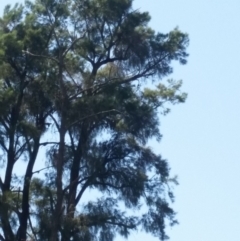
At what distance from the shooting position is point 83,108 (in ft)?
118

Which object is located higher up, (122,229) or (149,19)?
(149,19)

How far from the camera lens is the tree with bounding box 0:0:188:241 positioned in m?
35.8

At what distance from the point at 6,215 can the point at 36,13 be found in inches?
235

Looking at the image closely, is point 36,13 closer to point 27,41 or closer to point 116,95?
point 27,41

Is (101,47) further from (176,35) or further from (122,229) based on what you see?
(122,229)

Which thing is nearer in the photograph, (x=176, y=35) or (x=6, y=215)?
(x=6, y=215)

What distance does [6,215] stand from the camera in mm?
35188

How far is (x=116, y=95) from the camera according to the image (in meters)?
36.1

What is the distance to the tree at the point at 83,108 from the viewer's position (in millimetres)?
35844

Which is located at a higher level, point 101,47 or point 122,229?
point 101,47

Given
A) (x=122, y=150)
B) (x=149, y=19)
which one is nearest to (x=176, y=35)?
(x=149, y=19)

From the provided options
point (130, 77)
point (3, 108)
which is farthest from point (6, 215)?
point (130, 77)

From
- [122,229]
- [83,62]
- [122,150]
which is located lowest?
[122,229]

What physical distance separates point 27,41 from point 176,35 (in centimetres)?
451
